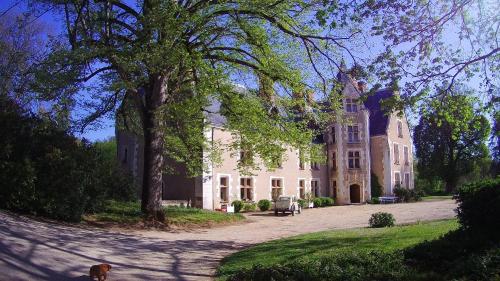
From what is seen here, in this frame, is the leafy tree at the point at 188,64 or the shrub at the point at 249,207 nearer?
the leafy tree at the point at 188,64

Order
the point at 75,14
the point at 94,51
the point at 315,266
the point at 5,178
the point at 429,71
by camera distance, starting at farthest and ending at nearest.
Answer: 1. the point at 75,14
2. the point at 94,51
3. the point at 5,178
4. the point at 429,71
5. the point at 315,266

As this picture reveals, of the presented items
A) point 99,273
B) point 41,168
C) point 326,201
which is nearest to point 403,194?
point 326,201

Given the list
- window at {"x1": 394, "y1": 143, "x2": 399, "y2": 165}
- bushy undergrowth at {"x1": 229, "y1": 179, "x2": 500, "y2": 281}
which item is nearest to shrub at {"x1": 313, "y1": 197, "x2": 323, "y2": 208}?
window at {"x1": 394, "y1": 143, "x2": 399, "y2": 165}

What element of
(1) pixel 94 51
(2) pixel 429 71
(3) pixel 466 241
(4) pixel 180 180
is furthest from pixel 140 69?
(4) pixel 180 180

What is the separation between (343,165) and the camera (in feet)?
140

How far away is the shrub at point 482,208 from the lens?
802 centimetres

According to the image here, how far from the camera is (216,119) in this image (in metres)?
32.7

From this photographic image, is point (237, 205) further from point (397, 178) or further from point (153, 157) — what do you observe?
point (397, 178)

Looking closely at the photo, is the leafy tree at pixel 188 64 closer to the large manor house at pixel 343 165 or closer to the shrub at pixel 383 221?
the shrub at pixel 383 221

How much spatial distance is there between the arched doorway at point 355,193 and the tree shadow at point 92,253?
1227 inches

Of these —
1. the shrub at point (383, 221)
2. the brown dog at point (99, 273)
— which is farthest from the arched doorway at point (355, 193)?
the brown dog at point (99, 273)

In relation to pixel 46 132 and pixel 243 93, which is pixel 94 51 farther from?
pixel 243 93

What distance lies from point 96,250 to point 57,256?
1.47 meters

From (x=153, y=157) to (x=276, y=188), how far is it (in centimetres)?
1977
